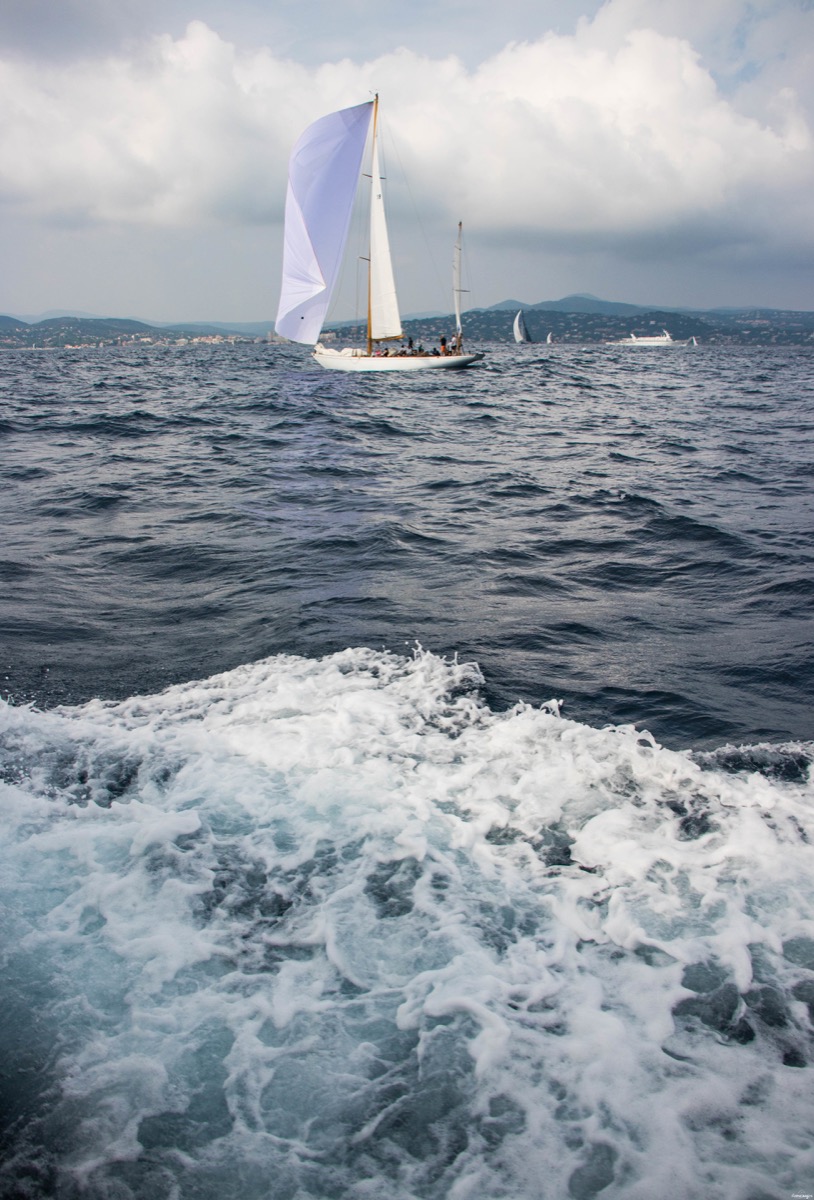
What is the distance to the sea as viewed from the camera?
199 centimetres

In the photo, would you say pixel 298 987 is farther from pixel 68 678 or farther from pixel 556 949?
pixel 68 678

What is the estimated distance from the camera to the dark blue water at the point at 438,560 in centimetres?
498

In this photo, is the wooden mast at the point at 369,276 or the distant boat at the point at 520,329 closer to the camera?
the wooden mast at the point at 369,276

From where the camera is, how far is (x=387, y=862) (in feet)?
10.2

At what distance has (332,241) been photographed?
36.3 m

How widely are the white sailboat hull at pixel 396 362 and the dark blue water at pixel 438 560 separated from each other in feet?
64.1

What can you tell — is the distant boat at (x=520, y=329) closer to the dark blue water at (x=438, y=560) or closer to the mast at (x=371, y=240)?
the mast at (x=371, y=240)

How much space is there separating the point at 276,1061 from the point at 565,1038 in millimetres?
967

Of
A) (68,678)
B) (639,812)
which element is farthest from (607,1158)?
(68,678)

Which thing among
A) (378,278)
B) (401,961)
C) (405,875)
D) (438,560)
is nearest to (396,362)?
(378,278)

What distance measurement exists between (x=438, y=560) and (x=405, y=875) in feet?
16.3

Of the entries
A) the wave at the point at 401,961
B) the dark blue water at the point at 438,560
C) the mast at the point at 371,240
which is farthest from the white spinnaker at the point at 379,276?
the wave at the point at 401,961

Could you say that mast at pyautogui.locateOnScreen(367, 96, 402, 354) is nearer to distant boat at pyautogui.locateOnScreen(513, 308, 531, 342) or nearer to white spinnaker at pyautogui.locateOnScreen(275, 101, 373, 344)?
white spinnaker at pyautogui.locateOnScreen(275, 101, 373, 344)

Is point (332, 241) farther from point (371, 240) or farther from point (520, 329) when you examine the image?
point (520, 329)
